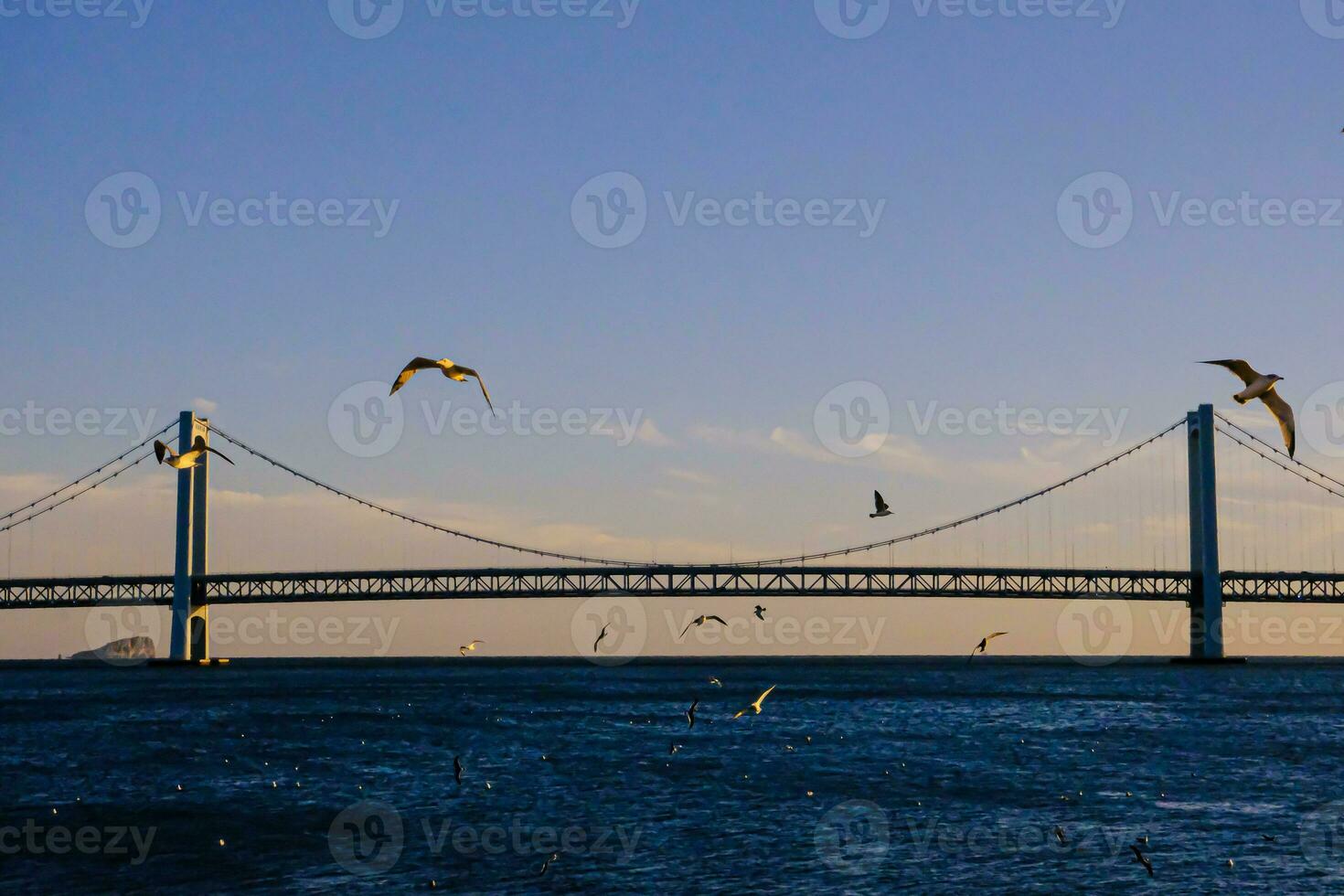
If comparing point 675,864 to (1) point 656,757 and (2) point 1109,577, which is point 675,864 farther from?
(2) point 1109,577

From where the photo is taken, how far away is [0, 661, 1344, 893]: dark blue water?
24.2 metres

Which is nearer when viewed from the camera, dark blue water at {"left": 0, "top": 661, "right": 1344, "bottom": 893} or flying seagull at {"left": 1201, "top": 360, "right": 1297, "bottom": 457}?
flying seagull at {"left": 1201, "top": 360, "right": 1297, "bottom": 457}

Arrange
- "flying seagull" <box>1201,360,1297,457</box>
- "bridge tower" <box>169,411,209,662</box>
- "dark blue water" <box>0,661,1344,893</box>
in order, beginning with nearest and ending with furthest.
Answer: "flying seagull" <box>1201,360,1297,457</box>, "dark blue water" <box>0,661,1344,893</box>, "bridge tower" <box>169,411,209,662</box>

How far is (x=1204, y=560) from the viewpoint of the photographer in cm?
10069

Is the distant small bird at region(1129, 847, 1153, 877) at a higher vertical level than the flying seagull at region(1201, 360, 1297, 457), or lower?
lower

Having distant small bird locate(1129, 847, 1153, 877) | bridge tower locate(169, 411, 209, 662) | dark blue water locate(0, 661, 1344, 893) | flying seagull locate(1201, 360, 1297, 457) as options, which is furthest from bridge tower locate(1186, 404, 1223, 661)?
flying seagull locate(1201, 360, 1297, 457)

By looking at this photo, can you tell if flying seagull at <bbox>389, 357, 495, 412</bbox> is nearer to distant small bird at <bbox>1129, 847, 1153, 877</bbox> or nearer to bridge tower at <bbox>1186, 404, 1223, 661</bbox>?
distant small bird at <bbox>1129, 847, 1153, 877</bbox>

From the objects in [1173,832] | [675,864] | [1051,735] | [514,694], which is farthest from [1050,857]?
[514,694]

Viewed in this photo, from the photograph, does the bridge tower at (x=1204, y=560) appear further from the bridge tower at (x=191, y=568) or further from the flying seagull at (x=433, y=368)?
the flying seagull at (x=433, y=368)

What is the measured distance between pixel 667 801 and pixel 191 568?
75.1 m

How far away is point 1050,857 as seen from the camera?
25.7m

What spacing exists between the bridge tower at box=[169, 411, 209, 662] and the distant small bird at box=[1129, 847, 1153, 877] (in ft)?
270

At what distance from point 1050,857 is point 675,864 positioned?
20.5ft

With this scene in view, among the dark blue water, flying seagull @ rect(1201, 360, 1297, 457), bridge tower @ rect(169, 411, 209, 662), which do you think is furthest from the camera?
bridge tower @ rect(169, 411, 209, 662)
